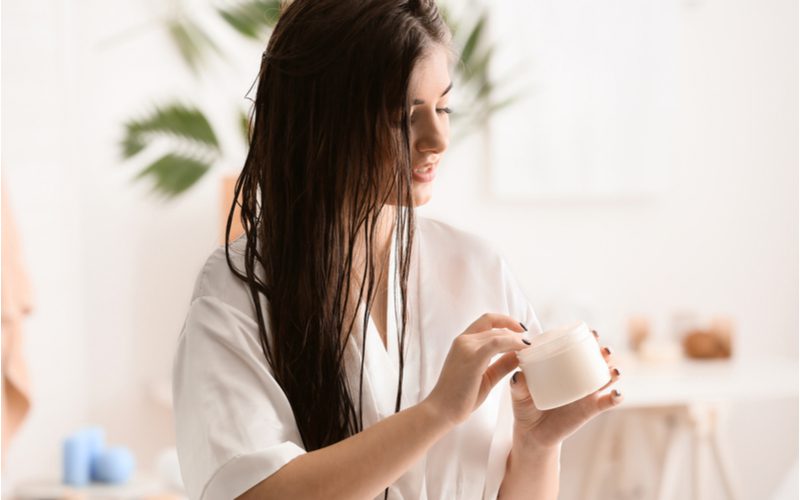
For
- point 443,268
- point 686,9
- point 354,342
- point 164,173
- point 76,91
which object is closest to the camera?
point 354,342

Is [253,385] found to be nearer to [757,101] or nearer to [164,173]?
[164,173]

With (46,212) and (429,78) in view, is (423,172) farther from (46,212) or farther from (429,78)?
(46,212)

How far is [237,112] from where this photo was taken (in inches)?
130

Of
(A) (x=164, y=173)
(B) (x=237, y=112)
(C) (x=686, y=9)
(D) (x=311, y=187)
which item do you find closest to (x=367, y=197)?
(D) (x=311, y=187)

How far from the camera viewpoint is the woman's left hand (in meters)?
1.02

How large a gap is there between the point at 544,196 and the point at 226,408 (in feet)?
8.66

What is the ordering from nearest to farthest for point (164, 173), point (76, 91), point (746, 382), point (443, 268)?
point (443, 268) < point (746, 382) < point (164, 173) < point (76, 91)

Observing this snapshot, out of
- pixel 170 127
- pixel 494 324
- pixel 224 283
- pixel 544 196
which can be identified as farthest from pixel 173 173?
pixel 494 324

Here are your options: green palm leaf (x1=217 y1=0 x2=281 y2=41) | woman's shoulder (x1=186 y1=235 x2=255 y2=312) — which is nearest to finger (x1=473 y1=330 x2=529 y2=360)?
woman's shoulder (x1=186 y1=235 x2=255 y2=312)

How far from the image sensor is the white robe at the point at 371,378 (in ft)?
3.07

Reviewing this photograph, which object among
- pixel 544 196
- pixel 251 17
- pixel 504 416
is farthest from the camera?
pixel 544 196

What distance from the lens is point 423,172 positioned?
1046 mm

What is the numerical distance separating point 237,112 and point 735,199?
1.87 meters

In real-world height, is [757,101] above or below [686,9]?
below
